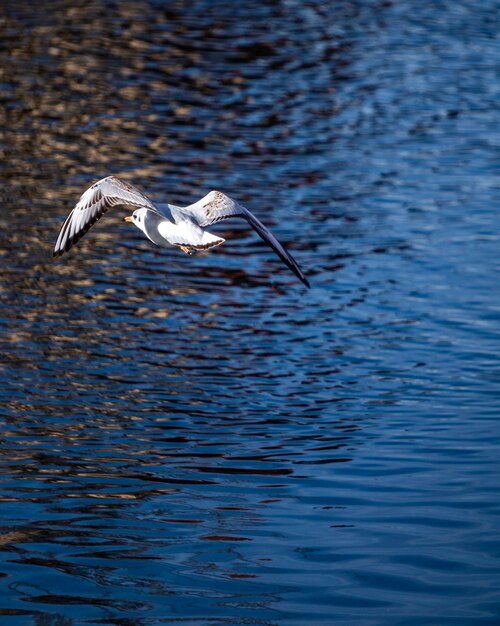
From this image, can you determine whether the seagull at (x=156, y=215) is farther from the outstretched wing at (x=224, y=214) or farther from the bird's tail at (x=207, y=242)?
the bird's tail at (x=207, y=242)

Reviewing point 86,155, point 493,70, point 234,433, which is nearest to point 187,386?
point 234,433

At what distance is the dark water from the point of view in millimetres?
9484

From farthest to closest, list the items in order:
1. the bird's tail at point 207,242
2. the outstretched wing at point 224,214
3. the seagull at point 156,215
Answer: the outstretched wing at point 224,214 < the seagull at point 156,215 < the bird's tail at point 207,242

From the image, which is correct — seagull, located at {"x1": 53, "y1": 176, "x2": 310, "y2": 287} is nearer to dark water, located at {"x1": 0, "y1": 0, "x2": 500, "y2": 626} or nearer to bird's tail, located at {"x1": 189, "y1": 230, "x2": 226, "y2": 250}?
bird's tail, located at {"x1": 189, "y1": 230, "x2": 226, "y2": 250}

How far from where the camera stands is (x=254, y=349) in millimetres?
14250

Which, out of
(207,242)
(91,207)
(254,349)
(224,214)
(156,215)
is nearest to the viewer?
(207,242)

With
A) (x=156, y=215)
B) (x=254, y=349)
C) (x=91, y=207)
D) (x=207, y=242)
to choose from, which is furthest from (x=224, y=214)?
(x=254, y=349)

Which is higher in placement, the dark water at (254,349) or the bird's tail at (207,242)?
the bird's tail at (207,242)

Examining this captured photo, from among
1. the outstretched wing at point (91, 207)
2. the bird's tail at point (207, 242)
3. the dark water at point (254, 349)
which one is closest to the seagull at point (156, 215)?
the outstretched wing at point (91, 207)

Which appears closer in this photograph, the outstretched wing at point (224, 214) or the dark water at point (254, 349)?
the dark water at point (254, 349)

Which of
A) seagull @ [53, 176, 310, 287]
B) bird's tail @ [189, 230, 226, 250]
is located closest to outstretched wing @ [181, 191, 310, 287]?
seagull @ [53, 176, 310, 287]

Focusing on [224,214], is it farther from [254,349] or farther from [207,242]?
[254,349]

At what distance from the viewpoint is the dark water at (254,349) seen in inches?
373

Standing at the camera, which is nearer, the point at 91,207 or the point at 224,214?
the point at 224,214
